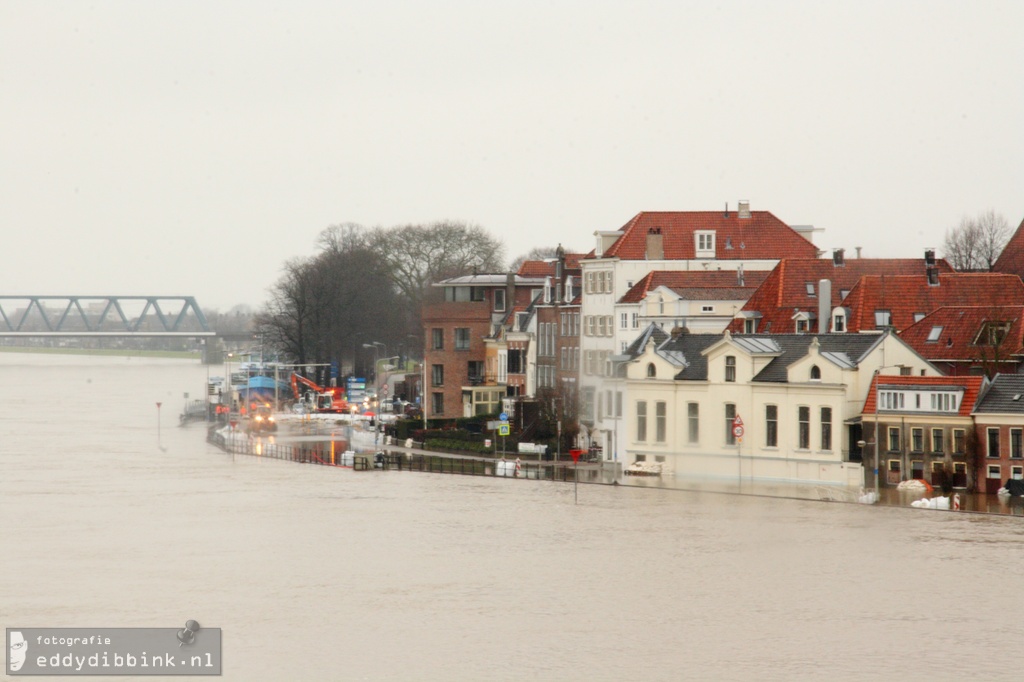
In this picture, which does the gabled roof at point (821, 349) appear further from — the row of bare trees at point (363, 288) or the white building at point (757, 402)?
the row of bare trees at point (363, 288)

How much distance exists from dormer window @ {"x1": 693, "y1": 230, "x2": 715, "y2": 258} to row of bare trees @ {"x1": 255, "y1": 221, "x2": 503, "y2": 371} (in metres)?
53.0

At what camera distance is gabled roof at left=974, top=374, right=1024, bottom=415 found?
171 feet

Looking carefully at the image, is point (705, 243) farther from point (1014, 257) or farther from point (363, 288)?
point (363, 288)

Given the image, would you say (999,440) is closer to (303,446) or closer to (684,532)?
(684,532)

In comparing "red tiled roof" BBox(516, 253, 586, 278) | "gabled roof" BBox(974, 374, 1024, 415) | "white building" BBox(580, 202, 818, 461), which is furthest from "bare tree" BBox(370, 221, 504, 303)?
"gabled roof" BBox(974, 374, 1024, 415)

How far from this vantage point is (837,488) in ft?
178

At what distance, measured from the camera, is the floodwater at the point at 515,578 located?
106ft

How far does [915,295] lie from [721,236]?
661 inches

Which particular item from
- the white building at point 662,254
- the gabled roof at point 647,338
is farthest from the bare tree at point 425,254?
the gabled roof at point 647,338

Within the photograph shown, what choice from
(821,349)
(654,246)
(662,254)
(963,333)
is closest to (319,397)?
(662,254)

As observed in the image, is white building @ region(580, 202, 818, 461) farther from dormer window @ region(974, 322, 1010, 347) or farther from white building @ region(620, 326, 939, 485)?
dormer window @ region(974, 322, 1010, 347)

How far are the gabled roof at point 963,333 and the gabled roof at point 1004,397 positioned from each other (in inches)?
156

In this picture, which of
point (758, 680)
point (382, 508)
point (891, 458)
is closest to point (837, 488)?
point (891, 458)

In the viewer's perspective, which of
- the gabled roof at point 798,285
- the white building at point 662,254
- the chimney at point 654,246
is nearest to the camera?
the gabled roof at point 798,285
